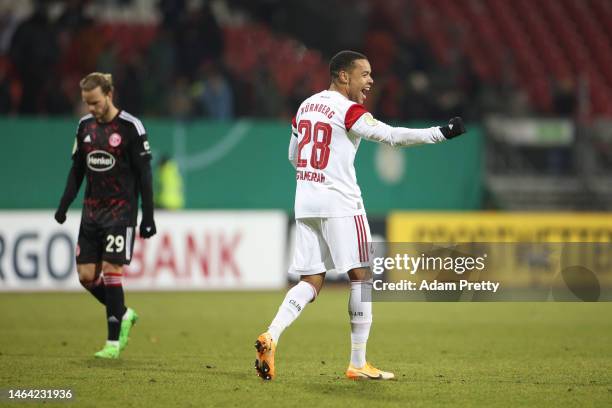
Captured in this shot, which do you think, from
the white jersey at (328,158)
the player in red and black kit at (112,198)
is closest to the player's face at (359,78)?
the white jersey at (328,158)

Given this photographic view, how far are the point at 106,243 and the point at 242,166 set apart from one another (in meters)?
9.40

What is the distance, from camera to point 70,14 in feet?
59.8

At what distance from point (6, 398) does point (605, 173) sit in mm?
14958

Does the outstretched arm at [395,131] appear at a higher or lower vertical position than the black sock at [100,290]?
higher

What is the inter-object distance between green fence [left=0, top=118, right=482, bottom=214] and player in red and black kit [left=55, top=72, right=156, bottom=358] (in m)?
8.49

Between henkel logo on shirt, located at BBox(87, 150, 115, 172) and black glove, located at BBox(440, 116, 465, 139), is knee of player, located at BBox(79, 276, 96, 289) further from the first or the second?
black glove, located at BBox(440, 116, 465, 139)

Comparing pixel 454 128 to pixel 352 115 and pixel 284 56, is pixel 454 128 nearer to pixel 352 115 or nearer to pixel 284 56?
pixel 352 115

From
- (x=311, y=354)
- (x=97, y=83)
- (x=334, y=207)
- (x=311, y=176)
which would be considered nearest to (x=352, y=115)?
(x=311, y=176)

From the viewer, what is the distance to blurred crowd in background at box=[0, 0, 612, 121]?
17.7 metres

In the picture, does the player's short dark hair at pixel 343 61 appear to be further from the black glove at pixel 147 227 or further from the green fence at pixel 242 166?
the green fence at pixel 242 166

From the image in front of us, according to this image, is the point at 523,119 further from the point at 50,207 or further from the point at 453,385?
the point at 453,385

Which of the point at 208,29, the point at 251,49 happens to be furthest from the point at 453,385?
the point at 251,49

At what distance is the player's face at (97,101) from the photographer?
8.65 metres

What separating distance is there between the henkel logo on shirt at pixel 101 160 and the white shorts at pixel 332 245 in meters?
1.98
